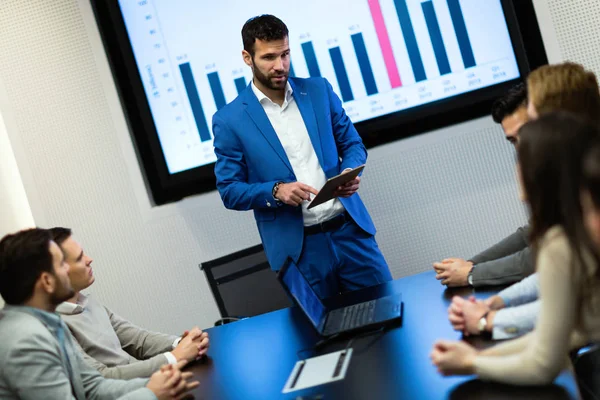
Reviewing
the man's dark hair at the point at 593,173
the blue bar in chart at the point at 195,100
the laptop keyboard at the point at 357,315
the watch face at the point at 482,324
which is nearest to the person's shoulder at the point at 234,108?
the blue bar in chart at the point at 195,100

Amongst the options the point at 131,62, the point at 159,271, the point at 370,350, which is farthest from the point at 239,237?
the point at 370,350

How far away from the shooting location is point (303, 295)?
260cm

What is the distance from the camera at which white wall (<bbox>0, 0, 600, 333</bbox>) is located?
4520mm

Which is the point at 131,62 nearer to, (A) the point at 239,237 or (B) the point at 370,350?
(A) the point at 239,237

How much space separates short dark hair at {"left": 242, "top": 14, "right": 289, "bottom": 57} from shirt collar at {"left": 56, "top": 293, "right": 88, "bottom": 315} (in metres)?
1.25

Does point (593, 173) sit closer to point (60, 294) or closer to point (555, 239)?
point (555, 239)

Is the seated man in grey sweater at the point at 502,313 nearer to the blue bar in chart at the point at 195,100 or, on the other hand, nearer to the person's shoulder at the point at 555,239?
the person's shoulder at the point at 555,239

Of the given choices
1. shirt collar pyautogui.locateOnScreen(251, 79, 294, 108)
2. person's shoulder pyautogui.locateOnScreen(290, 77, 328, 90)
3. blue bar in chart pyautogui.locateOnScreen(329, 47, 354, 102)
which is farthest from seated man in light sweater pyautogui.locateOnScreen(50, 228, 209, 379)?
blue bar in chart pyautogui.locateOnScreen(329, 47, 354, 102)

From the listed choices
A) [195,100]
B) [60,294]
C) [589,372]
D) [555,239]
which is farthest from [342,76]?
[555,239]

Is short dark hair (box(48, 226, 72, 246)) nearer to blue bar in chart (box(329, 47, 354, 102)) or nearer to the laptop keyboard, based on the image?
the laptop keyboard

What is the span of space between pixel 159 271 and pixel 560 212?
11.3 feet

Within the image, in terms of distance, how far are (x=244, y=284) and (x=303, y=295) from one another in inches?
48.0

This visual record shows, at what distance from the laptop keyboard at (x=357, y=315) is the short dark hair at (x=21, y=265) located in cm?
89

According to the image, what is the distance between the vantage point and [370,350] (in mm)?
2207
